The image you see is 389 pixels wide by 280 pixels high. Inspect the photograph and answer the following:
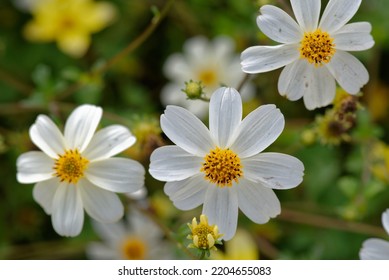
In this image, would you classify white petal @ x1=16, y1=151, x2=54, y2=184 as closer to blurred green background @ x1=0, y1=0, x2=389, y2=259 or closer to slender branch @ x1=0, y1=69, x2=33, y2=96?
blurred green background @ x1=0, y1=0, x2=389, y2=259

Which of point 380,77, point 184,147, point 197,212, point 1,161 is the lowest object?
point 184,147

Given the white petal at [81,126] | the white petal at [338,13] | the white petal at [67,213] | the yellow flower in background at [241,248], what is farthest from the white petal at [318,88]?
the yellow flower in background at [241,248]

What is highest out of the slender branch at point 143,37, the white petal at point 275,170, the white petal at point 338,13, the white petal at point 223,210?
the slender branch at point 143,37

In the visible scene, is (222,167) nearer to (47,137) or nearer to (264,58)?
(264,58)

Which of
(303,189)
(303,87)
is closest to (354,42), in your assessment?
(303,87)

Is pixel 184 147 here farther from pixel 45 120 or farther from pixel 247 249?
pixel 247 249

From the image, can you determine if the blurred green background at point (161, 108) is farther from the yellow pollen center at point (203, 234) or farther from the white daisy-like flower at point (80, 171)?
the yellow pollen center at point (203, 234)
